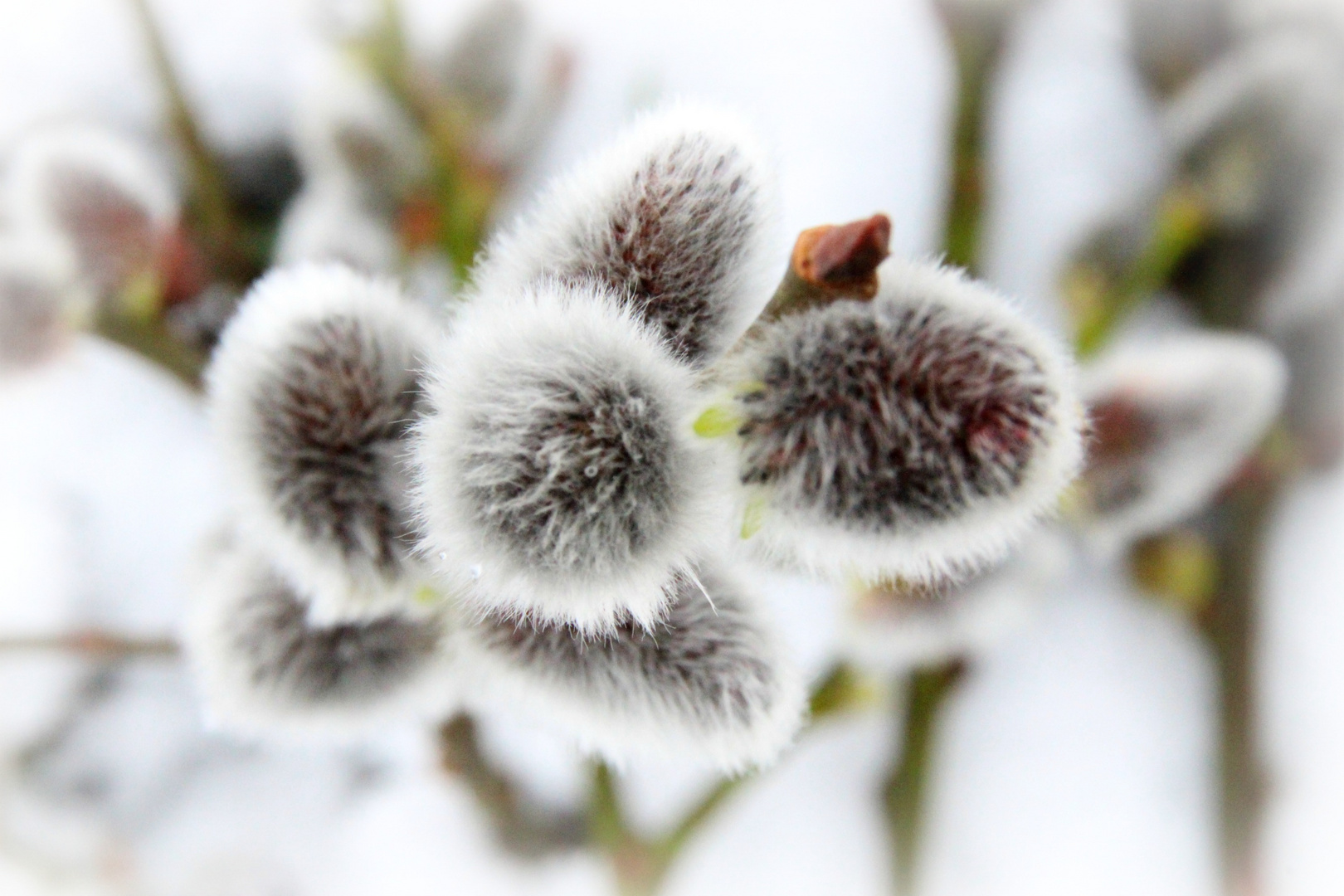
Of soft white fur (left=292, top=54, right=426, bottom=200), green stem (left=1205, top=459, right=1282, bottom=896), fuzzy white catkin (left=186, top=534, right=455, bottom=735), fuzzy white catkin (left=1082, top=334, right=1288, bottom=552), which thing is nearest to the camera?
fuzzy white catkin (left=186, top=534, right=455, bottom=735)

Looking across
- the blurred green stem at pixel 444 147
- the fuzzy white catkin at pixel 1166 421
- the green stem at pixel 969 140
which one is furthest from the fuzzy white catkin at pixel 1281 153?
the blurred green stem at pixel 444 147

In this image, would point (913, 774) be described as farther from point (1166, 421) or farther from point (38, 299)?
point (38, 299)

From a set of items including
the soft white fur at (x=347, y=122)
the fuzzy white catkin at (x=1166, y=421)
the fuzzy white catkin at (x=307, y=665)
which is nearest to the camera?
the fuzzy white catkin at (x=307, y=665)

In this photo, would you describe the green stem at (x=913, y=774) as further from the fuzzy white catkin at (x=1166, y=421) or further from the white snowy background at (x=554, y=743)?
the fuzzy white catkin at (x=1166, y=421)

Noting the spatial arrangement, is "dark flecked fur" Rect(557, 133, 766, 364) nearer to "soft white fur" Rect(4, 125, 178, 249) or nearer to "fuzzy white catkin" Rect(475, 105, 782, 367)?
"fuzzy white catkin" Rect(475, 105, 782, 367)

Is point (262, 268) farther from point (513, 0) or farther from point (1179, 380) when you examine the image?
point (1179, 380)

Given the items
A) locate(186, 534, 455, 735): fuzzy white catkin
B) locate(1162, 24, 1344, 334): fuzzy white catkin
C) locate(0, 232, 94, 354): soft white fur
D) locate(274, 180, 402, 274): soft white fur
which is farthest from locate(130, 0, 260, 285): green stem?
locate(1162, 24, 1344, 334): fuzzy white catkin
